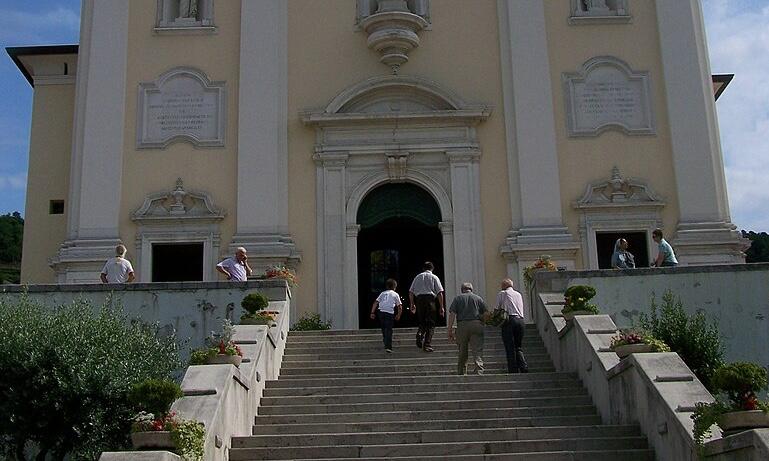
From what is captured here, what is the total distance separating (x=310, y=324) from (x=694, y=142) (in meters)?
9.50

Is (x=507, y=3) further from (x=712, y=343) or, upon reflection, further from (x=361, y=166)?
(x=712, y=343)

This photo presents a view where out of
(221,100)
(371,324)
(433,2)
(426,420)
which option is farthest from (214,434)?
(433,2)

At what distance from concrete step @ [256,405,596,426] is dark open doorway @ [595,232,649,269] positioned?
353 inches

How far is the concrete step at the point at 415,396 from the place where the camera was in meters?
12.9

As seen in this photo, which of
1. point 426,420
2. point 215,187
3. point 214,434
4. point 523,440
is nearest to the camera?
point 214,434

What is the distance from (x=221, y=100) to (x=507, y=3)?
708 centimetres

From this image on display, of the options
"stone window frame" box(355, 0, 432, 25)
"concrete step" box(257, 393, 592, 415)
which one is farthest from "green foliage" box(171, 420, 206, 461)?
"stone window frame" box(355, 0, 432, 25)

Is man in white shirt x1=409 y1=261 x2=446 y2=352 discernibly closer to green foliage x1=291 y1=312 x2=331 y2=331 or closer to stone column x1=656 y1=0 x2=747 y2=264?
green foliage x1=291 y1=312 x2=331 y2=331

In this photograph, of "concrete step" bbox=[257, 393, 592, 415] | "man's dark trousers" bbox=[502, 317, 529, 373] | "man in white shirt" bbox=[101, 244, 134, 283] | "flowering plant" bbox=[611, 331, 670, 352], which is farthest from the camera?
"man in white shirt" bbox=[101, 244, 134, 283]

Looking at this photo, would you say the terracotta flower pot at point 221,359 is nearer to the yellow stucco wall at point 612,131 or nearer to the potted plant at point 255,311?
the potted plant at point 255,311

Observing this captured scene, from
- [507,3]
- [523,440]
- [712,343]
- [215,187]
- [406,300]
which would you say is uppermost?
[507,3]

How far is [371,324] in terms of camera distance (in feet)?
70.1

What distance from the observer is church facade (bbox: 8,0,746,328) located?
2086cm

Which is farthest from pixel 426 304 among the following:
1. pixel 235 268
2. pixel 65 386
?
pixel 65 386
